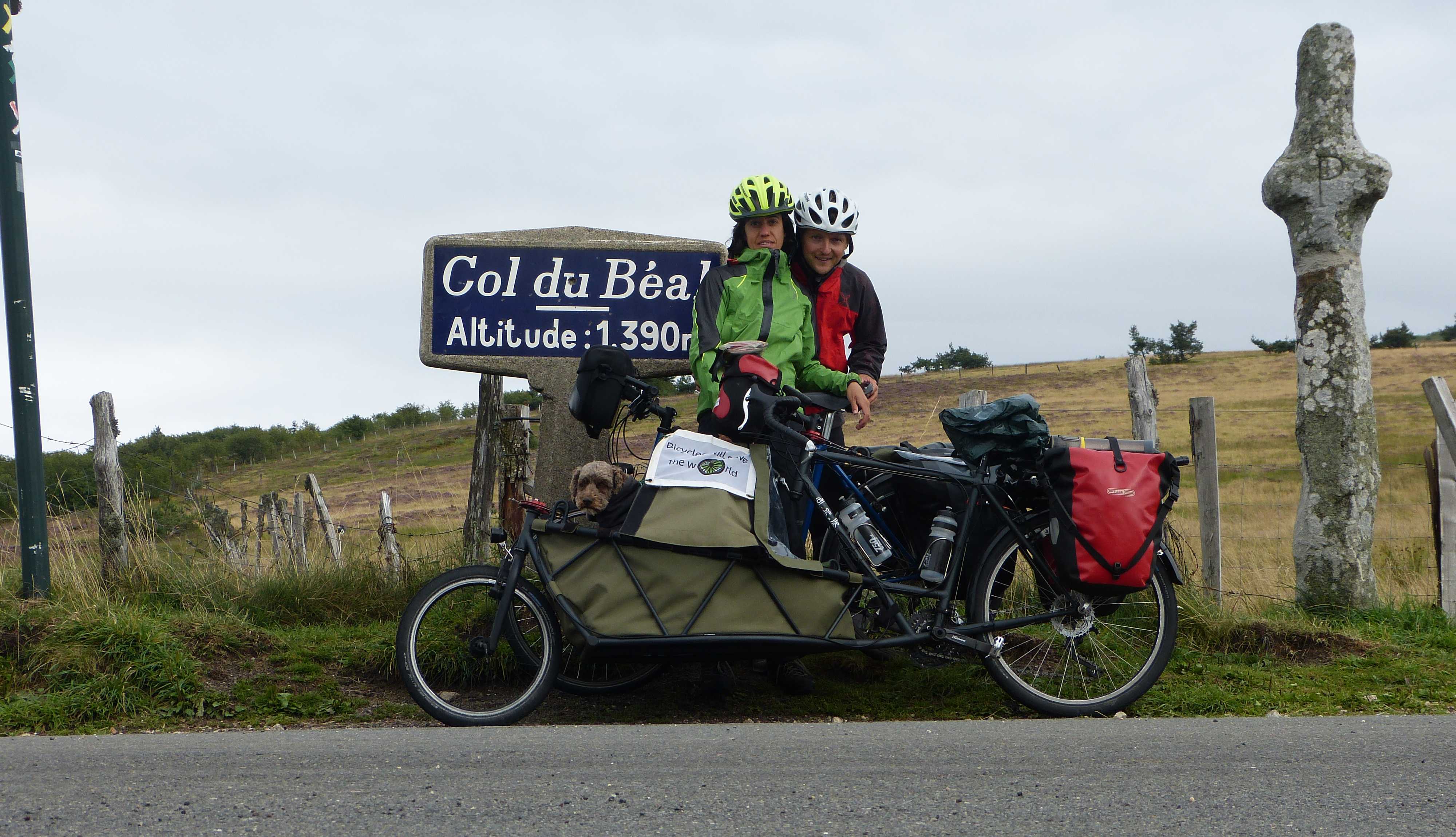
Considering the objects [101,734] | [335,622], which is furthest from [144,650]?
[335,622]

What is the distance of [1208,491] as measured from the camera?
23.5ft

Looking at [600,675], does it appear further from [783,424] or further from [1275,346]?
[1275,346]

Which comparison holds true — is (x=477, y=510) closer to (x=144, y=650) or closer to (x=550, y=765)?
(x=144, y=650)

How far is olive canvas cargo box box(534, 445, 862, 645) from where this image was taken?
4.76 m

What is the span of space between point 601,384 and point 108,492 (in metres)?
3.71

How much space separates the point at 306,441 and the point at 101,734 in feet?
187

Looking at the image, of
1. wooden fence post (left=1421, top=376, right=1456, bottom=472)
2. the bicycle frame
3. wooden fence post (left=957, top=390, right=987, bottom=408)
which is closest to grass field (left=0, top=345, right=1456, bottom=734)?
the bicycle frame

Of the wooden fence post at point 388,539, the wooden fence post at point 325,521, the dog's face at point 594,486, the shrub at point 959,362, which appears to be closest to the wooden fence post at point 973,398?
the dog's face at point 594,486

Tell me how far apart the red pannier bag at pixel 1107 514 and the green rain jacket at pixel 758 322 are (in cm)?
127

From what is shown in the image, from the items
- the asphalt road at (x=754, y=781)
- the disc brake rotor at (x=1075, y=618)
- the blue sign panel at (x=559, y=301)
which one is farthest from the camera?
the blue sign panel at (x=559, y=301)

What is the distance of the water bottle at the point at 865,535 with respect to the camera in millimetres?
5090

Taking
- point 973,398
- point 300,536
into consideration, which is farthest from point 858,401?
point 300,536

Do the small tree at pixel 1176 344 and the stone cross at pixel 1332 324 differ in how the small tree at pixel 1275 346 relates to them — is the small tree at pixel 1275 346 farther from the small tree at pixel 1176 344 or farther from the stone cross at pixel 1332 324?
the stone cross at pixel 1332 324

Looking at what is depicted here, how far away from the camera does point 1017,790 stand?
3477 mm
